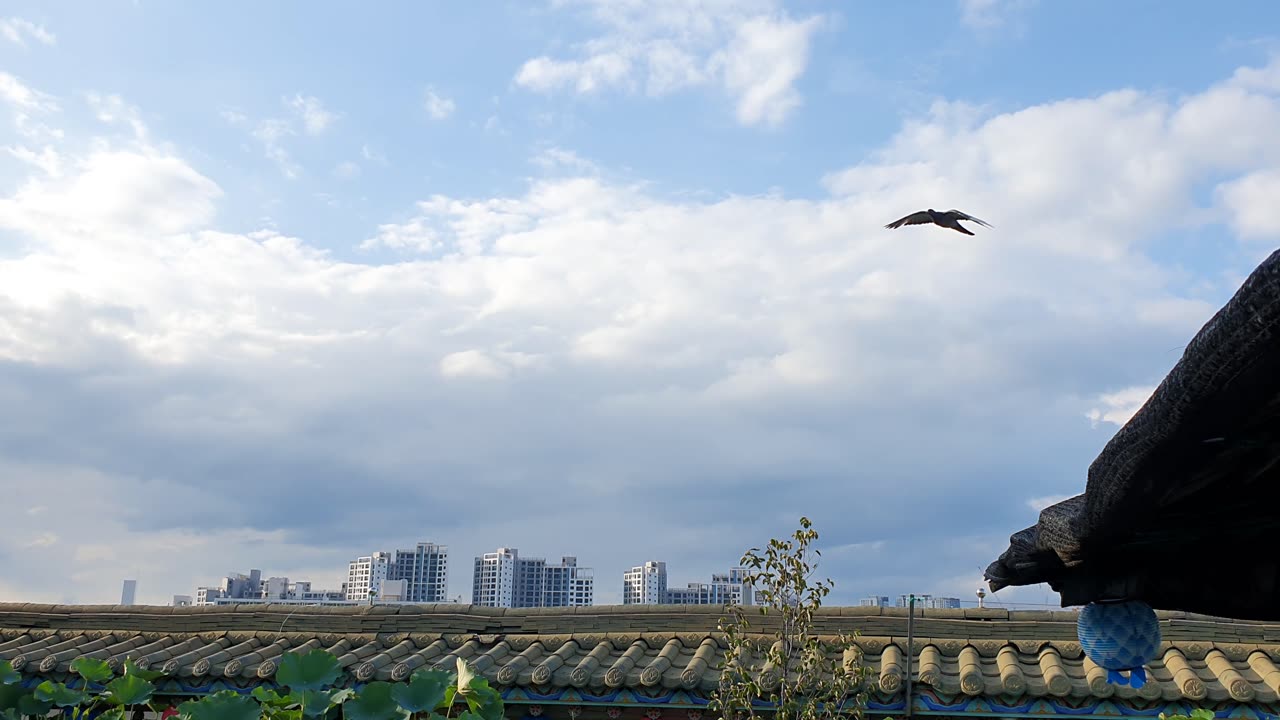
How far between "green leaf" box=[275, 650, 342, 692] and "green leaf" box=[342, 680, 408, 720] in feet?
0.50

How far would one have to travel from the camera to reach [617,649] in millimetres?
8750

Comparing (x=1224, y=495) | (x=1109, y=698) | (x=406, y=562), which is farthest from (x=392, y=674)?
(x=406, y=562)

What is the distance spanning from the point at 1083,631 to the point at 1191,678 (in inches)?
113

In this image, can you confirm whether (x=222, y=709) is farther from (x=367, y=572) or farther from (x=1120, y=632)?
(x=367, y=572)

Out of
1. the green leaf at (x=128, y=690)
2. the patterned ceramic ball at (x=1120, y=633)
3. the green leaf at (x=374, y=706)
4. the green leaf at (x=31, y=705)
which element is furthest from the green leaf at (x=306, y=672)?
the patterned ceramic ball at (x=1120, y=633)

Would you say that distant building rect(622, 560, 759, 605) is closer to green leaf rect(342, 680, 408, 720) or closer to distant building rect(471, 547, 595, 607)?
distant building rect(471, 547, 595, 607)

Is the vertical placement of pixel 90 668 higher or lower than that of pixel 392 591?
lower

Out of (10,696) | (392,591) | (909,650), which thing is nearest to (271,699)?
(10,696)

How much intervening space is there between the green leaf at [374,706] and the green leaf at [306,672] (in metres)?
0.15

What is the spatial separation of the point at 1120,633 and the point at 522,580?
2612 inches

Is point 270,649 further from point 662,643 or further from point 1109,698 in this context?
point 1109,698

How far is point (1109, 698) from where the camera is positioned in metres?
7.12

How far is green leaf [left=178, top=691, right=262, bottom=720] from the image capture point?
322cm

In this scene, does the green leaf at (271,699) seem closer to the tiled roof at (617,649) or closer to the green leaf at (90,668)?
the green leaf at (90,668)
